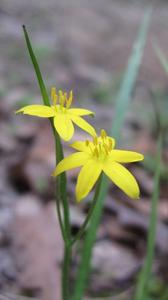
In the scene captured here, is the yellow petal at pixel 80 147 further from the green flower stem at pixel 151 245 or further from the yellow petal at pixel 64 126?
the green flower stem at pixel 151 245

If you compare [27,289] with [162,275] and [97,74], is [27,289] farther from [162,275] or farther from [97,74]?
[97,74]

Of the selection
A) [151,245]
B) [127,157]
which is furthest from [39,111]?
[151,245]

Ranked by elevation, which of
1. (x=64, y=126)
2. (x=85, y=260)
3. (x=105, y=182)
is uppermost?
(x=64, y=126)

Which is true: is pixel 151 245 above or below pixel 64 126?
below

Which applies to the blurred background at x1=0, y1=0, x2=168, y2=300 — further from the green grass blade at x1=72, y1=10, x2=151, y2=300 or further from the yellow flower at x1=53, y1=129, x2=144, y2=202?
the yellow flower at x1=53, y1=129, x2=144, y2=202

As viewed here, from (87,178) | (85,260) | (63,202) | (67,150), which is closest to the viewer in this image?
(87,178)

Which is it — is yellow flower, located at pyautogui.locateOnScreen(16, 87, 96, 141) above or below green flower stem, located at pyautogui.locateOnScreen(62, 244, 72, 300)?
above

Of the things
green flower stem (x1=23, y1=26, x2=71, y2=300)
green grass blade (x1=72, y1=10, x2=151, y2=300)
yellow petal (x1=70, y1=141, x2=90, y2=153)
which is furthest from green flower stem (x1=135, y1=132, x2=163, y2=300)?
yellow petal (x1=70, y1=141, x2=90, y2=153)

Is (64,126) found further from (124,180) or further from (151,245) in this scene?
(151,245)

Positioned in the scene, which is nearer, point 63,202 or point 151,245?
point 63,202
